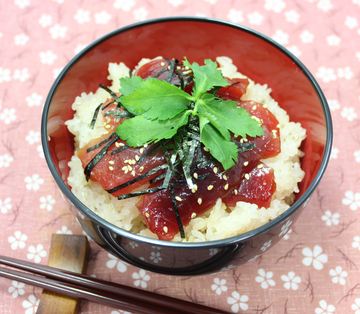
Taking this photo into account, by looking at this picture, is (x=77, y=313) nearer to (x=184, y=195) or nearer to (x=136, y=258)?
(x=136, y=258)

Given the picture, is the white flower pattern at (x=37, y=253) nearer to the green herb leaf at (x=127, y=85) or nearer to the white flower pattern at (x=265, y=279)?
the green herb leaf at (x=127, y=85)

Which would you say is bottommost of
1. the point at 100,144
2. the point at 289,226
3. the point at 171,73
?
the point at 289,226

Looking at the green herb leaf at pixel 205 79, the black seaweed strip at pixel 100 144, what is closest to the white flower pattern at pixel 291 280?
the green herb leaf at pixel 205 79

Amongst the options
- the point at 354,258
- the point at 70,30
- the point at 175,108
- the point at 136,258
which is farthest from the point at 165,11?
the point at 354,258

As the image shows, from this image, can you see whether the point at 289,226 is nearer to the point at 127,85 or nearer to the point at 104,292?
the point at 104,292

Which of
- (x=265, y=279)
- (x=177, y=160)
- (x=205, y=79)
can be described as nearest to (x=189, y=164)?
(x=177, y=160)

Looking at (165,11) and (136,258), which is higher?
(165,11)
